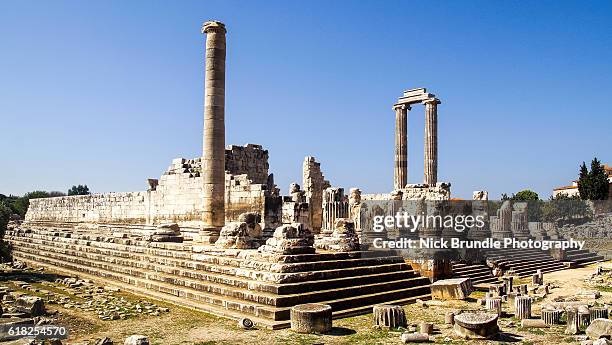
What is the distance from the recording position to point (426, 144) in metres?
28.3

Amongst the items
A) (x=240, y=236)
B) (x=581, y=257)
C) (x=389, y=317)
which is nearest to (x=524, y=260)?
(x=581, y=257)

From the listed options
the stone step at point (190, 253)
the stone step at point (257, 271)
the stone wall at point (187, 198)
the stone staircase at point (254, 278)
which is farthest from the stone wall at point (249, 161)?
the stone step at point (257, 271)

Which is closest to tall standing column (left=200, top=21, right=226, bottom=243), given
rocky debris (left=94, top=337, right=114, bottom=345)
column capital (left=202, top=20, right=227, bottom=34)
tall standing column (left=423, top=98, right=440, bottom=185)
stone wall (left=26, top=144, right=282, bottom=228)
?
column capital (left=202, top=20, right=227, bottom=34)

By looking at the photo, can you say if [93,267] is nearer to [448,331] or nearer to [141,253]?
[141,253]

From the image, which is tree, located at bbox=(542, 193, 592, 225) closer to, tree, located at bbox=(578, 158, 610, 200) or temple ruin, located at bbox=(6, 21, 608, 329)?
tree, located at bbox=(578, 158, 610, 200)

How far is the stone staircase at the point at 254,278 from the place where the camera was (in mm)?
10688

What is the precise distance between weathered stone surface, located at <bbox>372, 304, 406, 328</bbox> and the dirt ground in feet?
0.72

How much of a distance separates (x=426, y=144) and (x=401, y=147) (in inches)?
61.9

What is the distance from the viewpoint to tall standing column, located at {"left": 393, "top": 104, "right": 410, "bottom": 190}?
29250 millimetres

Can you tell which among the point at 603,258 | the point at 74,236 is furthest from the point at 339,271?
the point at 603,258

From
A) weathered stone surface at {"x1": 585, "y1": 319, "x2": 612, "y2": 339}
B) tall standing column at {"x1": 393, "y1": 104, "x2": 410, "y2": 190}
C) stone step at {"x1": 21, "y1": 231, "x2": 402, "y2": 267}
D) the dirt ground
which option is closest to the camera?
weathered stone surface at {"x1": 585, "y1": 319, "x2": 612, "y2": 339}

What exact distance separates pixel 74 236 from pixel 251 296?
13.5 m

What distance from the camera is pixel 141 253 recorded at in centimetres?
1630

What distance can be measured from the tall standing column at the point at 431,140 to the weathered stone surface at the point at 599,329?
19.5 m
